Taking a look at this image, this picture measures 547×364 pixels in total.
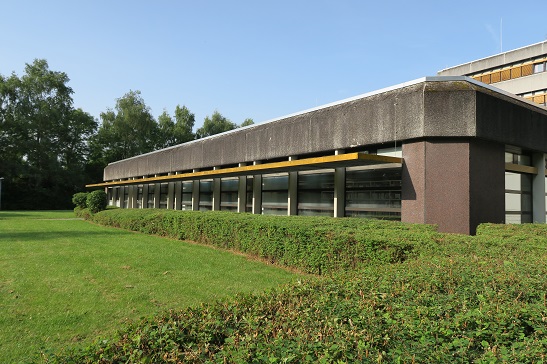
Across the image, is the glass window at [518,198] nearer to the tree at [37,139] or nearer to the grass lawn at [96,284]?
the grass lawn at [96,284]

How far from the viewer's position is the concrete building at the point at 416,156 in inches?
400

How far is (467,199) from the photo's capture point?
1002 cm

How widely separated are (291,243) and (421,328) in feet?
22.3

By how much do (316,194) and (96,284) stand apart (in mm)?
8236

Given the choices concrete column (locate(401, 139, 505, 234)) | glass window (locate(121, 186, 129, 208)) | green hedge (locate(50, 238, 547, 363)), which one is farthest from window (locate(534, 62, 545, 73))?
glass window (locate(121, 186, 129, 208))

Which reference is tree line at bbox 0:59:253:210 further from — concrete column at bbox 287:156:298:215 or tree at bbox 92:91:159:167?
concrete column at bbox 287:156:298:215

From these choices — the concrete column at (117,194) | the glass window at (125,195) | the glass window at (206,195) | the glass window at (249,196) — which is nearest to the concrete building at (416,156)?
the glass window at (249,196)

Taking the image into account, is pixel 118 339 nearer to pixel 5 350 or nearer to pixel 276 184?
pixel 5 350

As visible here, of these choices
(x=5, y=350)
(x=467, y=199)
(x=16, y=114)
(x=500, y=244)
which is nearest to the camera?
(x=5, y=350)

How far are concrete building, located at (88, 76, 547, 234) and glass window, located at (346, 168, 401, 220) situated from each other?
3 centimetres

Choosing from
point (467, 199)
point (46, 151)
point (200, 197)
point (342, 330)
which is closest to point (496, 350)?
point (342, 330)

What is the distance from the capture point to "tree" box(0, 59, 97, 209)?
4700 centimetres

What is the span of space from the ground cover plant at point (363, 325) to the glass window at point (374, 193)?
7112 millimetres

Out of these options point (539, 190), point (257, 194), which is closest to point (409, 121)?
point (539, 190)
